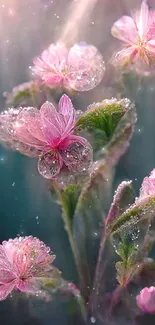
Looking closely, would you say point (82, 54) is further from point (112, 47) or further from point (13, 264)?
point (13, 264)

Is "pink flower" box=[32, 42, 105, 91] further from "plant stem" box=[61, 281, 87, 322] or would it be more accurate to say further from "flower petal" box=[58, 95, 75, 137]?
"plant stem" box=[61, 281, 87, 322]

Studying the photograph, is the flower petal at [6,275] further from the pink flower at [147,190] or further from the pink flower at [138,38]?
the pink flower at [138,38]

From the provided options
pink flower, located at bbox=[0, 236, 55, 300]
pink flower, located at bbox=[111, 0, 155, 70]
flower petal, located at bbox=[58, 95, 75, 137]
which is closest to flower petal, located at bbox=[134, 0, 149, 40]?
pink flower, located at bbox=[111, 0, 155, 70]

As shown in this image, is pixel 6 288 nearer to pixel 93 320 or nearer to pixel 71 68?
pixel 93 320

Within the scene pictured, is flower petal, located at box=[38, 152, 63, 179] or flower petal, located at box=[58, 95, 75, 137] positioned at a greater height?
flower petal, located at box=[58, 95, 75, 137]

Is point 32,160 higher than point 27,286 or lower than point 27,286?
higher

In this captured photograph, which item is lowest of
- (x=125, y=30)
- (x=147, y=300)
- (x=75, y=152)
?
(x=147, y=300)

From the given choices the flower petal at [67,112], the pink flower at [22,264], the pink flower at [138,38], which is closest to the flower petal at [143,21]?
the pink flower at [138,38]

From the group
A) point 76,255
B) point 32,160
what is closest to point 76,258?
point 76,255

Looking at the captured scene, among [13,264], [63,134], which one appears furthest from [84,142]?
[13,264]
